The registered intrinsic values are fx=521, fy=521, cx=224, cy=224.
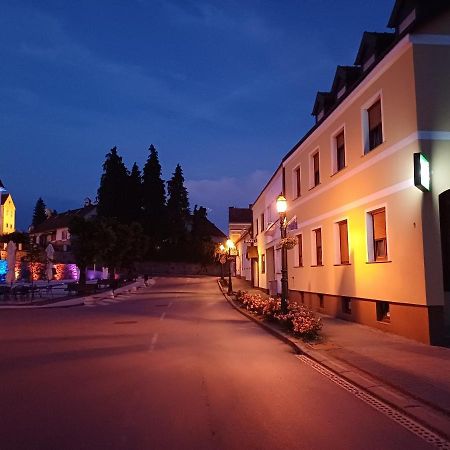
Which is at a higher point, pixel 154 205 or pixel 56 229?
pixel 154 205

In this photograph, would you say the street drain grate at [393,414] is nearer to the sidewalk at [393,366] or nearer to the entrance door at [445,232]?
the sidewalk at [393,366]

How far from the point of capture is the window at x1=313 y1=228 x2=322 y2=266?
20.9 meters

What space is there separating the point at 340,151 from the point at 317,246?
4420 mm

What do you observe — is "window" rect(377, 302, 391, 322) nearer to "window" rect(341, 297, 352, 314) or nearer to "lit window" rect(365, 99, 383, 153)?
"window" rect(341, 297, 352, 314)

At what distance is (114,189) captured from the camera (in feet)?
270

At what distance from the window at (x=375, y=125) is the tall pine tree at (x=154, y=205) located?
73.1 meters

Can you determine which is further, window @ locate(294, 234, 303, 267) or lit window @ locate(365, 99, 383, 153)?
window @ locate(294, 234, 303, 267)

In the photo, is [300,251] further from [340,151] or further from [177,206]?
[177,206]

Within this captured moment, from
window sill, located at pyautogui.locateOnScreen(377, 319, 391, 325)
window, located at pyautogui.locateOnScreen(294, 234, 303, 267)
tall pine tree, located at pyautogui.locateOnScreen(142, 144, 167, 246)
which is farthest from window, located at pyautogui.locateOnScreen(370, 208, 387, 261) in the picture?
tall pine tree, located at pyautogui.locateOnScreen(142, 144, 167, 246)

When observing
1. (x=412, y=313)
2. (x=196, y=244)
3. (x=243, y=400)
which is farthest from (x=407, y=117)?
(x=196, y=244)

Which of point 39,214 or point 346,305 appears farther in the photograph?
point 39,214

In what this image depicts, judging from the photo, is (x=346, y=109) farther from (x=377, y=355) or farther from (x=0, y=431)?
(x=0, y=431)

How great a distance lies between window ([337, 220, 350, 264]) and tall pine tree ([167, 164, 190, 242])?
7321cm

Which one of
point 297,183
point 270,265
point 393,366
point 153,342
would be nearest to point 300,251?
point 297,183
